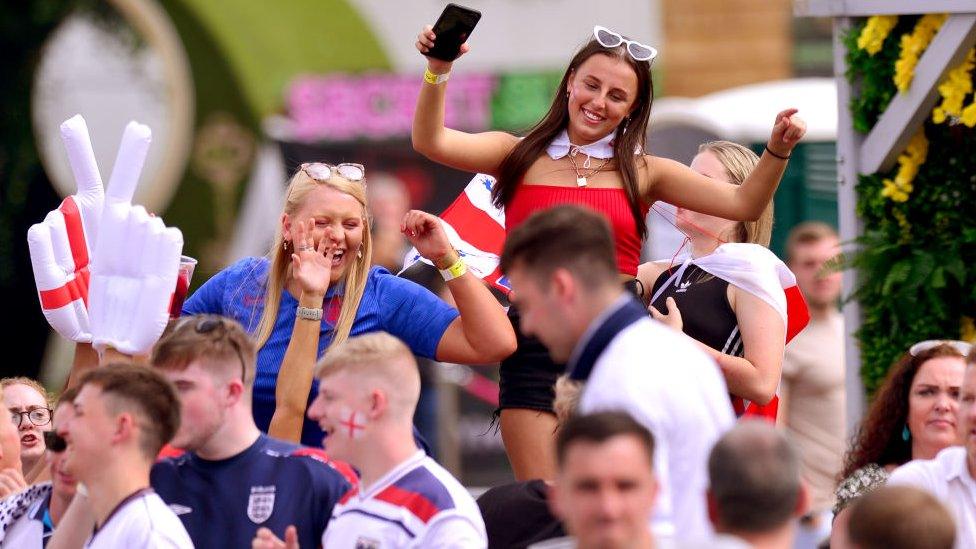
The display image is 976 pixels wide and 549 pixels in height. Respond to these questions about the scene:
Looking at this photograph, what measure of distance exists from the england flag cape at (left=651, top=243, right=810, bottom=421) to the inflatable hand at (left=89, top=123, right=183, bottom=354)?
1.46 metres

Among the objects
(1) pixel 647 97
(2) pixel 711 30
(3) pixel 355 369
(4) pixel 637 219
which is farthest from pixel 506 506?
(2) pixel 711 30

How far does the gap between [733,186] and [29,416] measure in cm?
211

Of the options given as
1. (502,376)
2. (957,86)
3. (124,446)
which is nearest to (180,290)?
(502,376)

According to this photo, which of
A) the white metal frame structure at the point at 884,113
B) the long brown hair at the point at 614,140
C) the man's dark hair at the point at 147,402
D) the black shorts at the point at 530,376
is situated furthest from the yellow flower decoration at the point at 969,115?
the man's dark hair at the point at 147,402

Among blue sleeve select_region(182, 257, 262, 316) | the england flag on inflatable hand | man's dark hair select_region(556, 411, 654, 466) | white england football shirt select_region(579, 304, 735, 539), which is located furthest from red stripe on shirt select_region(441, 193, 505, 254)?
man's dark hair select_region(556, 411, 654, 466)

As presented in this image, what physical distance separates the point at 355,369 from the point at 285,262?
993mm

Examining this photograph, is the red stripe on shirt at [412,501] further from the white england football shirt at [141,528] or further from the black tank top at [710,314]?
the black tank top at [710,314]

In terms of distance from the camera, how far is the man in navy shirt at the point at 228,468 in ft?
12.9

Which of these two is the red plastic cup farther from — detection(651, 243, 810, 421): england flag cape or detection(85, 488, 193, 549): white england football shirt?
detection(651, 243, 810, 421): england flag cape

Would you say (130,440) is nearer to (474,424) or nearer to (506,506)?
(506,506)

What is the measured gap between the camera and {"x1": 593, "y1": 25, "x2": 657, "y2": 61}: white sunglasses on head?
15.0ft

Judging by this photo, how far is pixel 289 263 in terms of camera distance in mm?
4652

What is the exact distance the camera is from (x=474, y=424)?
10.3m

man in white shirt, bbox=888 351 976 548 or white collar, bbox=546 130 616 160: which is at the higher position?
white collar, bbox=546 130 616 160
